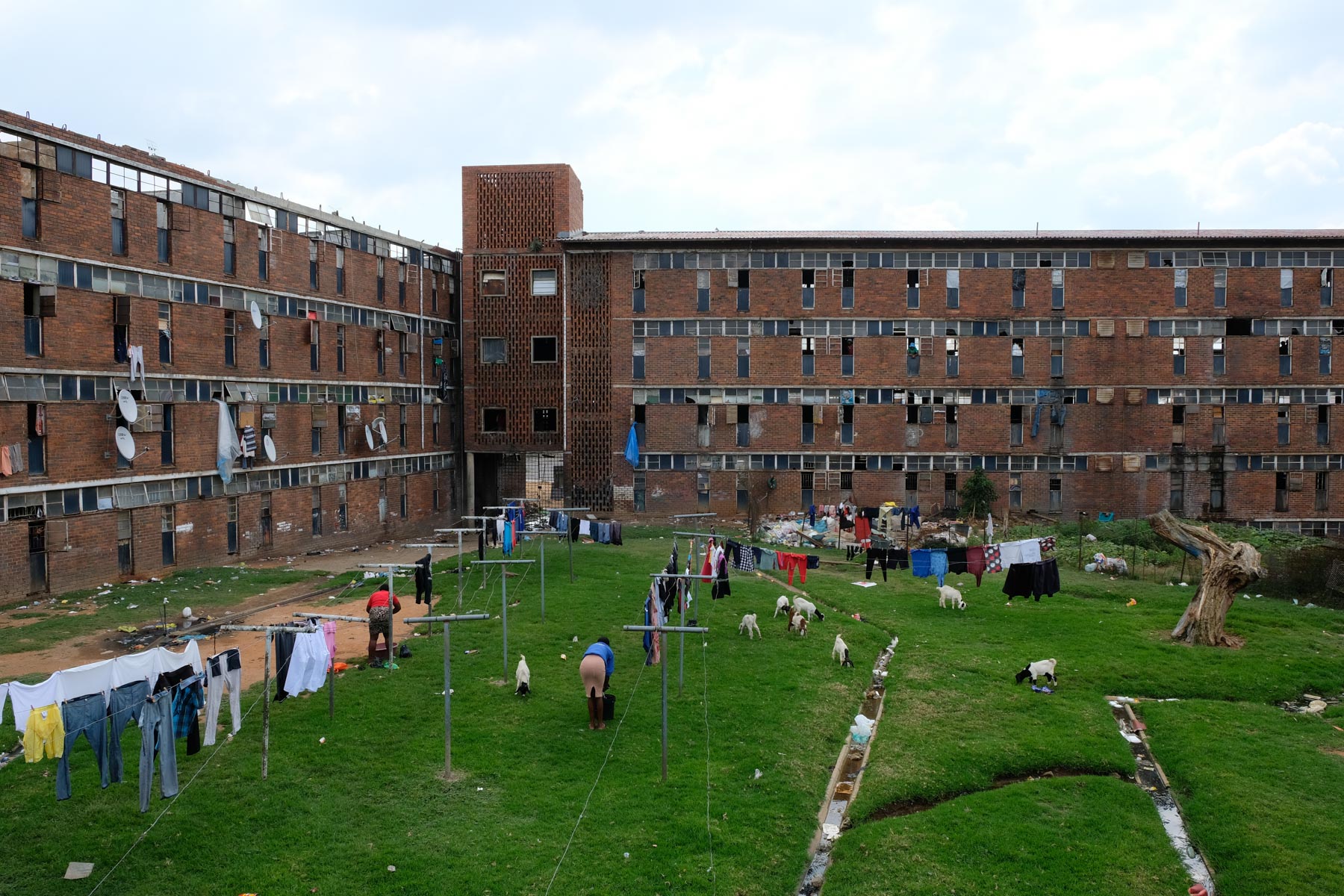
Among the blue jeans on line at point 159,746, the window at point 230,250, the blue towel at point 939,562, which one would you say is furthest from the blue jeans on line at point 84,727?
the window at point 230,250

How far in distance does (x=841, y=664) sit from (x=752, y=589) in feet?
26.5

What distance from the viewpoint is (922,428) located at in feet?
148

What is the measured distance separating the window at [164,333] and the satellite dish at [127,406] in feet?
7.11

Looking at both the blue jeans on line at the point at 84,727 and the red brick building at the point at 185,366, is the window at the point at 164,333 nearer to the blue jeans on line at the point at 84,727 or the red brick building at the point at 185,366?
the red brick building at the point at 185,366

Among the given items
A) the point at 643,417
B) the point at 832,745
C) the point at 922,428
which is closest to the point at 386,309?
the point at 643,417

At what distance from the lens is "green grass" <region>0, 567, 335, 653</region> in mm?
22156

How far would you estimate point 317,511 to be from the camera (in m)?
38.3

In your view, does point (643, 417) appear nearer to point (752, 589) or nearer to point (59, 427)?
point (752, 589)

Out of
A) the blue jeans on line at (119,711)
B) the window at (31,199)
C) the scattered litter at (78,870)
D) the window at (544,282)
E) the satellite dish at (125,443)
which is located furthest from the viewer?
the window at (544,282)

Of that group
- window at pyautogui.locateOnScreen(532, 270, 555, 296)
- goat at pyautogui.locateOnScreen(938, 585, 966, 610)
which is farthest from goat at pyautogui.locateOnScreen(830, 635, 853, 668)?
window at pyautogui.locateOnScreen(532, 270, 555, 296)

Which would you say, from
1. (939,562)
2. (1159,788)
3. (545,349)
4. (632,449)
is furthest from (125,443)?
(1159,788)

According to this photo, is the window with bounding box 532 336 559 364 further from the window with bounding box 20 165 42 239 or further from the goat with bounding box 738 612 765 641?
the goat with bounding box 738 612 765 641

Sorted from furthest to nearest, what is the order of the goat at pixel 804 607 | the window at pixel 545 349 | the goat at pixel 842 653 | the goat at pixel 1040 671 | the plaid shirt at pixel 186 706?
the window at pixel 545 349 < the goat at pixel 804 607 < the goat at pixel 842 653 < the goat at pixel 1040 671 < the plaid shirt at pixel 186 706

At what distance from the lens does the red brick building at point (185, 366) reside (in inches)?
1029
